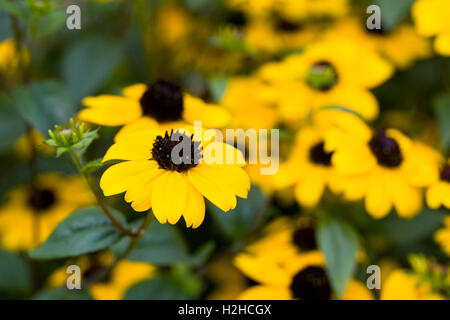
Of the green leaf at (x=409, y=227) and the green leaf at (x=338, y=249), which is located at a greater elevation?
the green leaf at (x=409, y=227)

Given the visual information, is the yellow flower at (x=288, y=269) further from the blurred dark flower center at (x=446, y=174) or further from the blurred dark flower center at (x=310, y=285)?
the blurred dark flower center at (x=446, y=174)

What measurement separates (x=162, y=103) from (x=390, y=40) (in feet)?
1.78

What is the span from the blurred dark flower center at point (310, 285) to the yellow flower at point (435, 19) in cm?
37

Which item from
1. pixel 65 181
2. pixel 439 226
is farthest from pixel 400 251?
pixel 65 181

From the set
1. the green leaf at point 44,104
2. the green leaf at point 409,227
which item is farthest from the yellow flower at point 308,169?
the green leaf at point 44,104

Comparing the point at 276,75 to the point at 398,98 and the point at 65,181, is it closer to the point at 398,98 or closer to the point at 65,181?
the point at 398,98

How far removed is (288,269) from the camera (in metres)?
0.69

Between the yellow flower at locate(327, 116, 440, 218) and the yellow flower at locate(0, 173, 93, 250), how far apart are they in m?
0.48

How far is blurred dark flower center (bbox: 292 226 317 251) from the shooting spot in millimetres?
755

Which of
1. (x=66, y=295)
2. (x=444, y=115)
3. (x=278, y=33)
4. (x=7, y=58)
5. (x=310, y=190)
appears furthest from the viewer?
(x=278, y=33)

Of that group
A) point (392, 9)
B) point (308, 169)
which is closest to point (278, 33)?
point (392, 9)

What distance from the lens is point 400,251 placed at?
0.84m

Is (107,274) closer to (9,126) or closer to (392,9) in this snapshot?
(9,126)

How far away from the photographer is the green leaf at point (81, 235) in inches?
22.3
